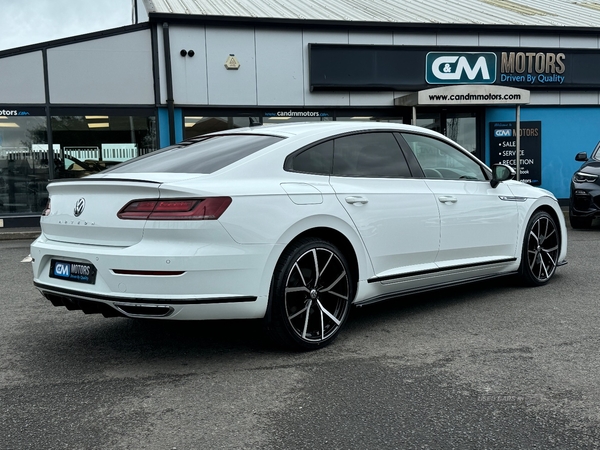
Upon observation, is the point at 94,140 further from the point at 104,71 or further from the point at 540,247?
the point at 540,247

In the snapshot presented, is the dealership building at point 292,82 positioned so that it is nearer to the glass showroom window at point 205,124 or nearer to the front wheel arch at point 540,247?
the glass showroom window at point 205,124

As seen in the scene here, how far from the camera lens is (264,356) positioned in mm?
4000

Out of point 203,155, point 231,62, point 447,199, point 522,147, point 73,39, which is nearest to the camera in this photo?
point 203,155

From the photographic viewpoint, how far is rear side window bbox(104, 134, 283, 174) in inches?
159

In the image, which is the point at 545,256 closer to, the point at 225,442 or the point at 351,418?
the point at 351,418

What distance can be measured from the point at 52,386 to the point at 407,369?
6.42 ft

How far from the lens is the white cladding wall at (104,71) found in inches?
542

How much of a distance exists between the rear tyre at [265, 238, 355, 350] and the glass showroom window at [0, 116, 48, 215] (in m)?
11.3

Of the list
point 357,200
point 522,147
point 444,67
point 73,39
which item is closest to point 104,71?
point 73,39

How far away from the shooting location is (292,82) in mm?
14977

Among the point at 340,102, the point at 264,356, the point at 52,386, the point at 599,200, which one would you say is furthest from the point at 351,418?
the point at 340,102

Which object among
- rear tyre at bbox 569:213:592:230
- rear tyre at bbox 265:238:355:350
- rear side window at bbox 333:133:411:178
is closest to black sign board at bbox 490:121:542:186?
rear tyre at bbox 569:213:592:230

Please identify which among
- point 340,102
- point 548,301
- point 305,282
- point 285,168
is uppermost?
point 340,102

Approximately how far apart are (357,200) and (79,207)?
70.0 inches
